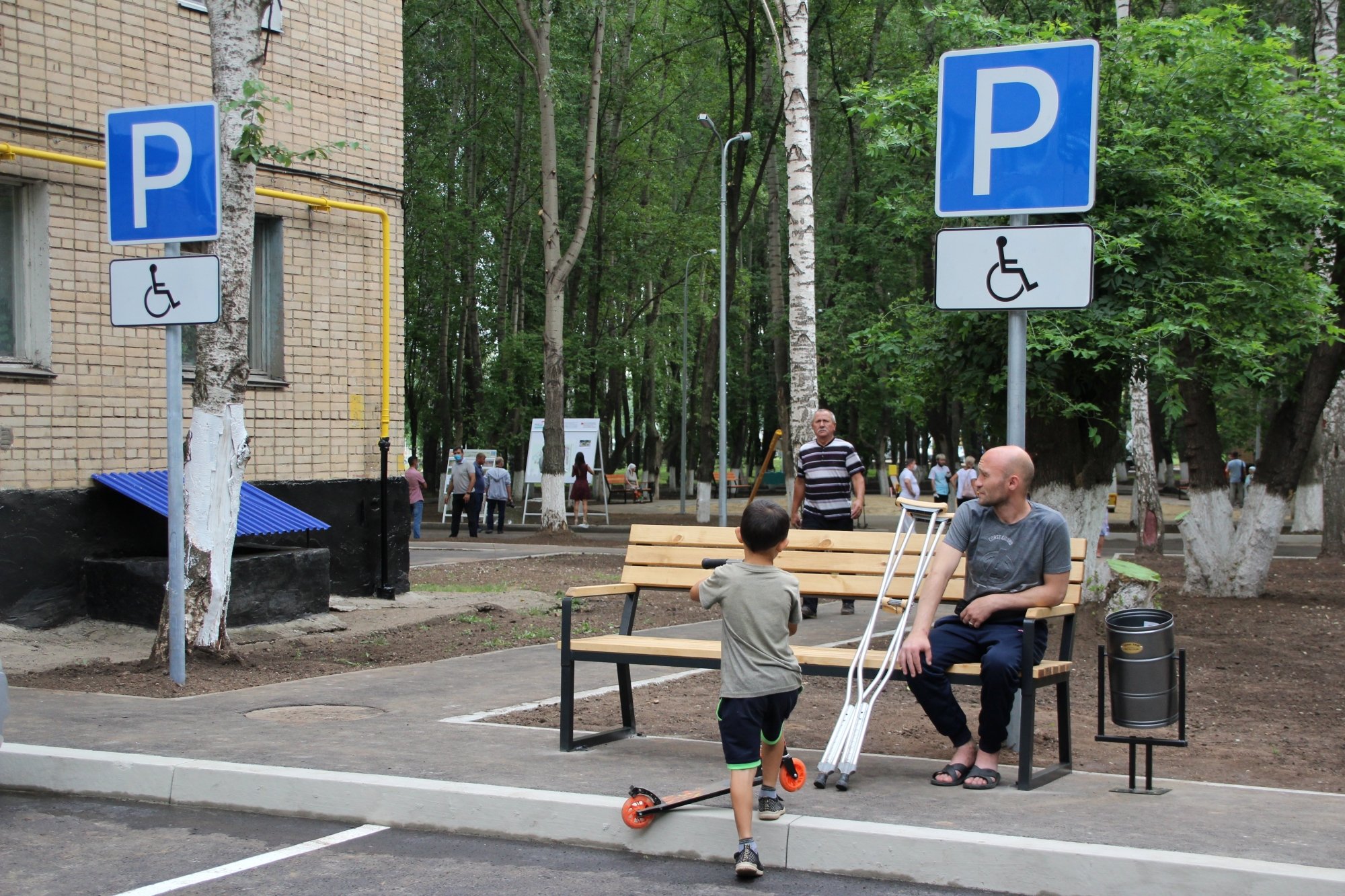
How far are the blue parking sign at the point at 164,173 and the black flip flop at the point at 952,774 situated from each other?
5.30 metres

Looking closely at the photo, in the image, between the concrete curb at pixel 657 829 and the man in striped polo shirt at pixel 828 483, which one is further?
the man in striped polo shirt at pixel 828 483

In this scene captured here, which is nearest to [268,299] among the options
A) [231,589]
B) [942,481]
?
[231,589]

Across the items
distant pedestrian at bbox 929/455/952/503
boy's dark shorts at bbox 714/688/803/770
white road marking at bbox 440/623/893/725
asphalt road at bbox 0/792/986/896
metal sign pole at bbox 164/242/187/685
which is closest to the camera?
asphalt road at bbox 0/792/986/896

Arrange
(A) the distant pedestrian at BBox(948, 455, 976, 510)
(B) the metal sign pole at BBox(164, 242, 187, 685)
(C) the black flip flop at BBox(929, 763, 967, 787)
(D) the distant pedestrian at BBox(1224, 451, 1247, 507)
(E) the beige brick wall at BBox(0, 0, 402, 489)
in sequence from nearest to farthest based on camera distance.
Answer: (C) the black flip flop at BBox(929, 763, 967, 787), (B) the metal sign pole at BBox(164, 242, 187, 685), (E) the beige brick wall at BBox(0, 0, 402, 489), (A) the distant pedestrian at BBox(948, 455, 976, 510), (D) the distant pedestrian at BBox(1224, 451, 1247, 507)

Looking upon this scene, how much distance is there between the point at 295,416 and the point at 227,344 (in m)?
4.06

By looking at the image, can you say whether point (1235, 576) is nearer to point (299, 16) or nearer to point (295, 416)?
point (295, 416)

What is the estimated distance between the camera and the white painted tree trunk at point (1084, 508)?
38.5ft

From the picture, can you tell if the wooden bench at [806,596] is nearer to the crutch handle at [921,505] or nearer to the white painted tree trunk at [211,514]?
the crutch handle at [921,505]

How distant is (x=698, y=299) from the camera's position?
46875 mm

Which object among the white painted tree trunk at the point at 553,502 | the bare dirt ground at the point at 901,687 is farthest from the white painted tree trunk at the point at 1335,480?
the white painted tree trunk at the point at 553,502

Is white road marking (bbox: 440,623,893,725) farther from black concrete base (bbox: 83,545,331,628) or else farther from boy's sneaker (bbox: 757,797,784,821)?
black concrete base (bbox: 83,545,331,628)

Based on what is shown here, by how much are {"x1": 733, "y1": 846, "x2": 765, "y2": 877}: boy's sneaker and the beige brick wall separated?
7.99m

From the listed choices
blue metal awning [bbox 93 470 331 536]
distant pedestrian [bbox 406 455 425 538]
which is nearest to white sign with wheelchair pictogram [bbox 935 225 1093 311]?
blue metal awning [bbox 93 470 331 536]

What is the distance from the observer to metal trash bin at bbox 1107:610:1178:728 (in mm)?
5301
